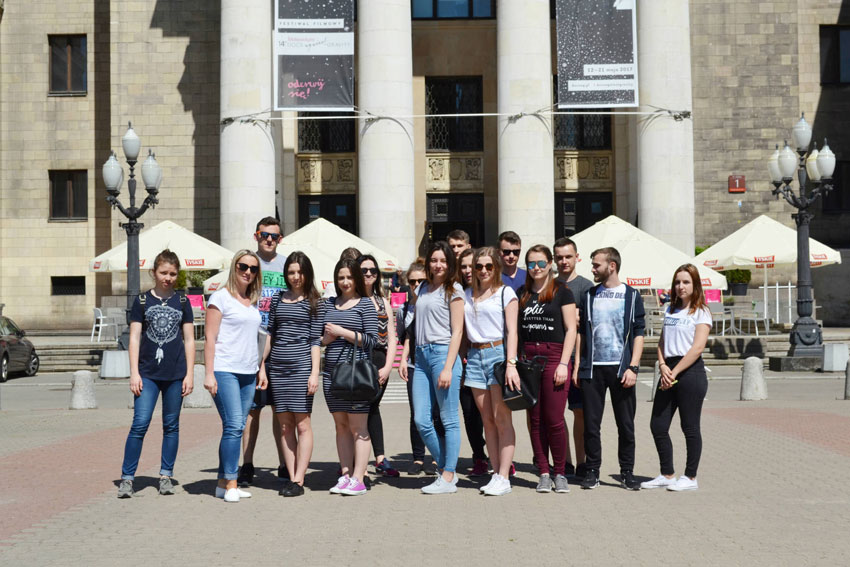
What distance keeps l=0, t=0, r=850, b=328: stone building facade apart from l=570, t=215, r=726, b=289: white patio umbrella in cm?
782

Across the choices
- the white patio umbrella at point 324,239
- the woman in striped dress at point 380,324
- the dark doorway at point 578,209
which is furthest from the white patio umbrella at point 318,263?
the dark doorway at point 578,209

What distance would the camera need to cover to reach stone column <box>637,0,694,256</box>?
32906mm

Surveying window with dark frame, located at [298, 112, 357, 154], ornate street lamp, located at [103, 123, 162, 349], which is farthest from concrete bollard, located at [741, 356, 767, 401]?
window with dark frame, located at [298, 112, 357, 154]

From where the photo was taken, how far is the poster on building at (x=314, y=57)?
31.3 meters

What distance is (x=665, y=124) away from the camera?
33.0 meters

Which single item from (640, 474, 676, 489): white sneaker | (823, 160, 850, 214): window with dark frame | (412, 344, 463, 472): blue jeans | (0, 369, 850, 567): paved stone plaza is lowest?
(0, 369, 850, 567): paved stone plaza

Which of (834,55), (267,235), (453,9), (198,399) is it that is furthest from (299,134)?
(267,235)

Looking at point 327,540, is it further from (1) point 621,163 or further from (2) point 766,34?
(2) point 766,34

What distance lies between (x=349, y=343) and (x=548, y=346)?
1.68 m

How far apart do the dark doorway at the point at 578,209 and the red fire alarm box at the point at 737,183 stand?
3958mm

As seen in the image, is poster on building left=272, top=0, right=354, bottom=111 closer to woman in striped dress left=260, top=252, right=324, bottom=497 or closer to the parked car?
the parked car

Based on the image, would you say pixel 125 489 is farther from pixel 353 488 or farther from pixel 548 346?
pixel 548 346

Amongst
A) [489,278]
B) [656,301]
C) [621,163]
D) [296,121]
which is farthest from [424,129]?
[489,278]

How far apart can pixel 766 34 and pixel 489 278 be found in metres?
31.3
